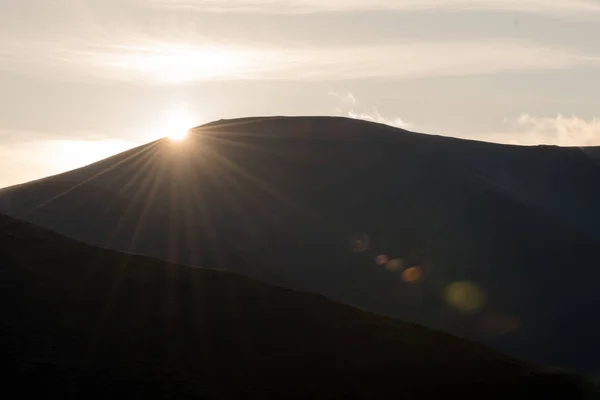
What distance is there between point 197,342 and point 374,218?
38230 millimetres

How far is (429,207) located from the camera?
2286 inches

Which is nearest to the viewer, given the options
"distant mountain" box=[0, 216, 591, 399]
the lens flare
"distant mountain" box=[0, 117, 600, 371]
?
"distant mountain" box=[0, 216, 591, 399]

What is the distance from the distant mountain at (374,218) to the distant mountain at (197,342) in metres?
A: 24.0

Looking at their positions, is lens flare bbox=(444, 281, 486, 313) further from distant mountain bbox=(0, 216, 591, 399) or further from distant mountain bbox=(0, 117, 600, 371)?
distant mountain bbox=(0, 216, 591, 399)

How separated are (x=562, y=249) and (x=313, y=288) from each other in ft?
55.7

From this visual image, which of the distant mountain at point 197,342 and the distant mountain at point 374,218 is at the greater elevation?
the distant mountain at point 374,218

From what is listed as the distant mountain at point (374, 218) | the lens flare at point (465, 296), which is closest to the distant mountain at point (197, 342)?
the distant mountain at point (374, 218)

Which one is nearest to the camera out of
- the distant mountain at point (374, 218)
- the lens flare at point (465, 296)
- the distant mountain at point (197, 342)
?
the distant mountain at point (197, 342)

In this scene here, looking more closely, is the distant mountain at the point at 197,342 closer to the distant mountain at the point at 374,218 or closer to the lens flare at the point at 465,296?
the distant mountain at the point at 374,218

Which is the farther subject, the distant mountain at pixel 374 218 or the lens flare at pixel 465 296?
the lens flare at pixel 465 296

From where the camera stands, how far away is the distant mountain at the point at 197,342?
56.4ft

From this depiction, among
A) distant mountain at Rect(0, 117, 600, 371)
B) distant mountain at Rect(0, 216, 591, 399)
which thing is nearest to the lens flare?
distant mountain at Rect(0, 117, 600, 371)

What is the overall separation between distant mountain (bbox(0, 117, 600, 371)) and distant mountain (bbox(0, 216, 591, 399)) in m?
24.0

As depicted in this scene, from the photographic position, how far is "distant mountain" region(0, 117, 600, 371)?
4944 cm
